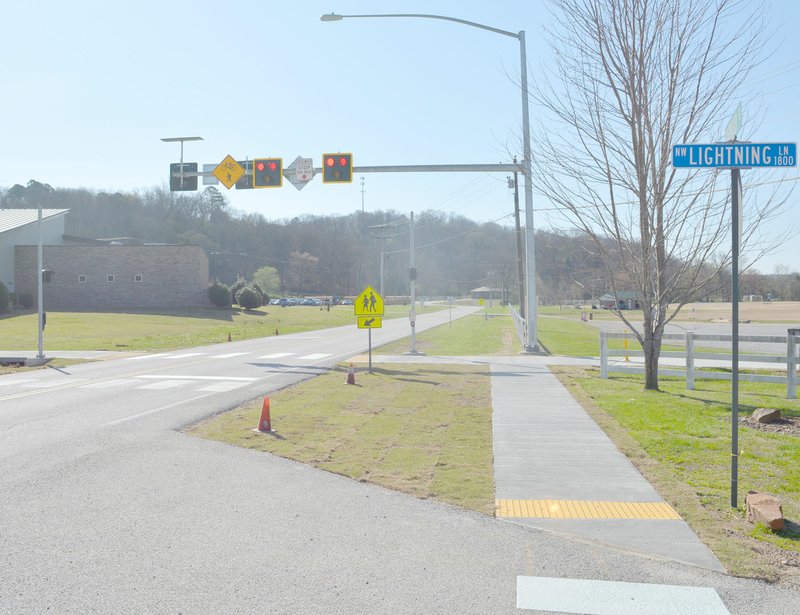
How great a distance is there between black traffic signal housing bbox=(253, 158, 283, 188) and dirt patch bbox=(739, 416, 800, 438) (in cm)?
1474

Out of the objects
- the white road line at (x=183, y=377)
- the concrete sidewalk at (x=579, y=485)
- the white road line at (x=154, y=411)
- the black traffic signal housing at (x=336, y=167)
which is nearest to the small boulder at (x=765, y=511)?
the concrete sidewalk at (x=579, y=485)

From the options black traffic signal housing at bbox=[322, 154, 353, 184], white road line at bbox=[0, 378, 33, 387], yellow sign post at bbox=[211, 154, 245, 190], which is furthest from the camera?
yellow sign post at bbox=[211, 154, 245, 190]

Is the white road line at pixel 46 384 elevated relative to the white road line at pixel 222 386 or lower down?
lower down

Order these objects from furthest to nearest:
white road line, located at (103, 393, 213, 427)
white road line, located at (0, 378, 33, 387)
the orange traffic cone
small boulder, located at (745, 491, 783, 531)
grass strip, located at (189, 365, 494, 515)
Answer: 1. white road line, located at (0, 378, 33, 387)
2. white road line, located at (103, 393, 213, 427)
3. the orange traffic cone
4. grass strip, located at (189, 365, 494, 515)
5. small boulder, located at (745, 491, 783, 531)

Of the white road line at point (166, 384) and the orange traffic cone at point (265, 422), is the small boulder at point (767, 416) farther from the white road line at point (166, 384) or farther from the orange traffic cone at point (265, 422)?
the white road line at point (166, 384)

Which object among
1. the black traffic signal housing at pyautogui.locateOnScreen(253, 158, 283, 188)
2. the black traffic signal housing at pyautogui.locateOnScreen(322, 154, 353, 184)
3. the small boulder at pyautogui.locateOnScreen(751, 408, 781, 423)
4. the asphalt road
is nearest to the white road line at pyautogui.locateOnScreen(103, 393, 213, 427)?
the asphalt road

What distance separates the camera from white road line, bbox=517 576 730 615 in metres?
4.57

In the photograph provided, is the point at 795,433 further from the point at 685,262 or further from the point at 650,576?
the point at 650,576

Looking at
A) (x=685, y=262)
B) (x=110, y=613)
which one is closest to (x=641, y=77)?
(x=685, y=262)

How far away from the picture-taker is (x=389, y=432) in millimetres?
10758

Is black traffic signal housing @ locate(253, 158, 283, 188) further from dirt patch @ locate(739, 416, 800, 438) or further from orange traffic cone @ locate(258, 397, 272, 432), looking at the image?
dirt patch @ locate(739, 416, 800, 438)

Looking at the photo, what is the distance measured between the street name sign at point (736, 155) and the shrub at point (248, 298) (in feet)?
213

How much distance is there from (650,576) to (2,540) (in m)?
4.80

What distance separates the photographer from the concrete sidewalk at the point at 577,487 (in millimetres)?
5984
